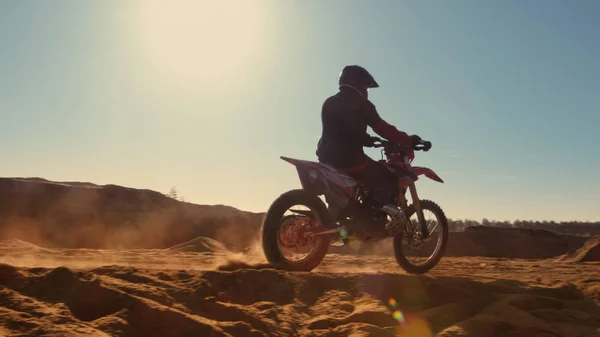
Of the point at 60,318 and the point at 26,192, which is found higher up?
the point at 26,192

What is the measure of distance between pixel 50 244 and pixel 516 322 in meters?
19.6

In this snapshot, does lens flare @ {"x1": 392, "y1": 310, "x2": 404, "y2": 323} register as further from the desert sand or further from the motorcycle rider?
the motorcycle rider

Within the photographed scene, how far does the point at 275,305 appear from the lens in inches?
142

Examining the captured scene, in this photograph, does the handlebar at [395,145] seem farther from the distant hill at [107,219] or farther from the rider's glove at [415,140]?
the distant hill at [107,219]

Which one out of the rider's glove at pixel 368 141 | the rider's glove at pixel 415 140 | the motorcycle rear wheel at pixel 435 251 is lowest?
the motorcycle rear wheel at pixel 435 251

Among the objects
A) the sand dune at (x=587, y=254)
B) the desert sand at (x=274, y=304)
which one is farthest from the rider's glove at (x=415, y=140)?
the sand dune at (x=587, y=254)

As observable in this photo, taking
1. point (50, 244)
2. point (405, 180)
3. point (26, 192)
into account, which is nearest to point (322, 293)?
point (405, 180)

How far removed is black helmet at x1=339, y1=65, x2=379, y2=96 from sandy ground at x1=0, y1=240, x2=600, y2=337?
2.39 m

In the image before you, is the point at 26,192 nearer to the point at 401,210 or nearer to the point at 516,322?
the point at 401,210

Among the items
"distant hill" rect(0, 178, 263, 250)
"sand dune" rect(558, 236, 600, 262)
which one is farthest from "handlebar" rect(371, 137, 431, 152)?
"distant hill" rect(0, 178, 263, 250)

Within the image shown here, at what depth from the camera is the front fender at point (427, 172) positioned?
603 cm

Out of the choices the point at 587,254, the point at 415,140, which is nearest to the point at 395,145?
the point at 415,140

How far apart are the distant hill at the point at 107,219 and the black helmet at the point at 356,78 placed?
14.5 m

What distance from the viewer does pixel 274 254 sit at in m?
4.91
